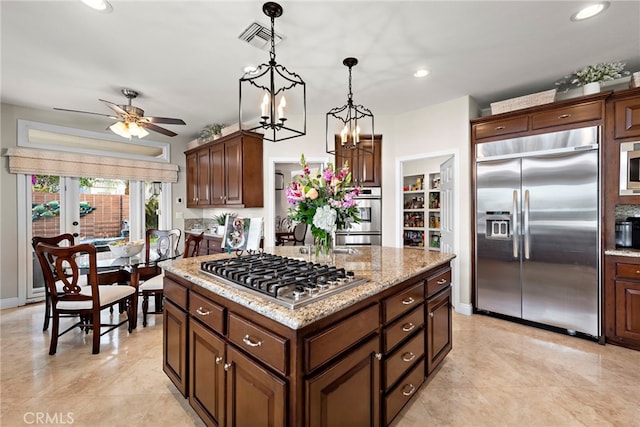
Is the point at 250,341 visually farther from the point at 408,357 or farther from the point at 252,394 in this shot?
the point at 408,357

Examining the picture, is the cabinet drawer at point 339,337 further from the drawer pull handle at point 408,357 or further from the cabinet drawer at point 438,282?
the cabinet drawer at point 438,282

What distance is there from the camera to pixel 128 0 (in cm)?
190

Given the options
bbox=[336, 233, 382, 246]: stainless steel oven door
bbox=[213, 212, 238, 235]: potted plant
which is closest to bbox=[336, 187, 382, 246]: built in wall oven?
bbox=[336, 233, 382, 246]: stainless steel oven door

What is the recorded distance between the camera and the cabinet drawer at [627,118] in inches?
103

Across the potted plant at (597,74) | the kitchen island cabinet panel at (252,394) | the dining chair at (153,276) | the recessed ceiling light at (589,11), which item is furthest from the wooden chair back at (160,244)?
the potted plant at (597,74)

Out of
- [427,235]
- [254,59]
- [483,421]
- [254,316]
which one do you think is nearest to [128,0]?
[254,59]

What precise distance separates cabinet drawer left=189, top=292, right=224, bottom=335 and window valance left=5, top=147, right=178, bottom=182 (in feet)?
12.8

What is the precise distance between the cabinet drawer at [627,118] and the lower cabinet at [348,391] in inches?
124

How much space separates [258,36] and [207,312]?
2044mm

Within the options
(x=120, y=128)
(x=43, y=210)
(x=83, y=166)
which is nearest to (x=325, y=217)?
(x=120, y=128)

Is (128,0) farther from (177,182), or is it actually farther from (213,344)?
(177,182)

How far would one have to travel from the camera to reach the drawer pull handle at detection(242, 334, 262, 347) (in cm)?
118

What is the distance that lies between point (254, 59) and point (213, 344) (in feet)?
7.94

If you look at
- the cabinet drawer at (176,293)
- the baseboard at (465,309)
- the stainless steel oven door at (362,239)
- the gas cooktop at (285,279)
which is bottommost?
the baseboard at (465,309)
